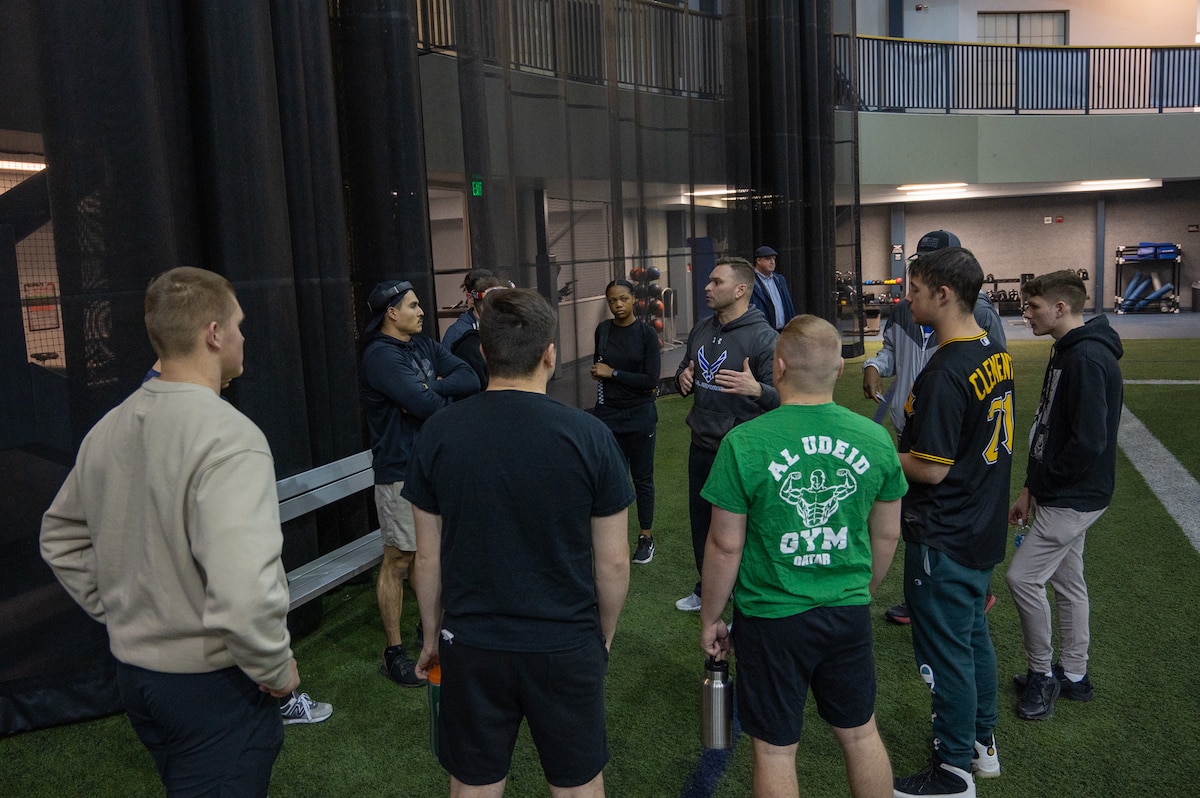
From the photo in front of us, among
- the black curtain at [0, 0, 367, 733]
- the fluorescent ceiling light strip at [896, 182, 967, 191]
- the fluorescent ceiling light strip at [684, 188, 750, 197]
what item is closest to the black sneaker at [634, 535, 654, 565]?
the black curtain at [0, 0, 367, 733]

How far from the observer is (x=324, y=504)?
483cm

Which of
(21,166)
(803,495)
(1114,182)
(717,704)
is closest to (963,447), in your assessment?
(803,495)

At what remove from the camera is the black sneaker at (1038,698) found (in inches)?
149

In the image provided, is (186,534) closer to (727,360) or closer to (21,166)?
(21,166)

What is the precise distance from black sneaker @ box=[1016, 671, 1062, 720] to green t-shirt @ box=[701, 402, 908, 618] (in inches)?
65.9

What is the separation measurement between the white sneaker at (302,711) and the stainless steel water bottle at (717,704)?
195cm

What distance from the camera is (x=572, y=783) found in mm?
2379

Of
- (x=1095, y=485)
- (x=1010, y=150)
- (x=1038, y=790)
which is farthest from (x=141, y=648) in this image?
(x=1010, y=150)

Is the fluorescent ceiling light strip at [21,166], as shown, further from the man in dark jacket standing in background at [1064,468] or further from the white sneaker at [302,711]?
the man in dark jacket standing in background at [1064,468]

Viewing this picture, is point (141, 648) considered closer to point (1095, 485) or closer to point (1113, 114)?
point (1095, 485)

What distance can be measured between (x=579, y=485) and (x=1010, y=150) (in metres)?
21.6

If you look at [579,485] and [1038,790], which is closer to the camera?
[579,485]

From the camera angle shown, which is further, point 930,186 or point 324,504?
point 930,186

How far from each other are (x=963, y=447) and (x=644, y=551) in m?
3.24
